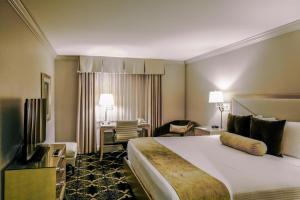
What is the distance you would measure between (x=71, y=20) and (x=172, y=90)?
379cm

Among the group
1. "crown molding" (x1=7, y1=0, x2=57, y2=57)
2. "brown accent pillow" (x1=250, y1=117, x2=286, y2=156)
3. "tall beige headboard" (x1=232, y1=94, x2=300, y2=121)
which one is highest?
"crown molding" (x1=7, y1=0, x2=57, y2=57)

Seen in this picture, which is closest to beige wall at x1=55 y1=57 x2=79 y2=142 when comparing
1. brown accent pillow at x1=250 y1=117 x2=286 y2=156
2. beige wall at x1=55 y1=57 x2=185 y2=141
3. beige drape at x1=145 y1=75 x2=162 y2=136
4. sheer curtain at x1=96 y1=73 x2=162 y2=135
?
beige wall at x1=55 y1=57 x2=185 y2=141

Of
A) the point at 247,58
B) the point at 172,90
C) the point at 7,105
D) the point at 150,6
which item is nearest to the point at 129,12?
the point at 150,6

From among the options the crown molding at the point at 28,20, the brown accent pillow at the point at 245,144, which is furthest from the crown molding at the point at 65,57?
the brown accent pillow at the point at 245,144

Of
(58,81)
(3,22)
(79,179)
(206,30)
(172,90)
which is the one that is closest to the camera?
(3,22)

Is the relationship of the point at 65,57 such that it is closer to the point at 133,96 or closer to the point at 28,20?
the point at 133,96

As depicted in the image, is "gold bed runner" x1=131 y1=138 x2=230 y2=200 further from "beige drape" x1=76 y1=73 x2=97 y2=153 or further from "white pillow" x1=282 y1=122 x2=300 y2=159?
"beige drape" x1=76 y1=73 x2=97 y2=153

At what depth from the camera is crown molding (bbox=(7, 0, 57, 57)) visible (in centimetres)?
236


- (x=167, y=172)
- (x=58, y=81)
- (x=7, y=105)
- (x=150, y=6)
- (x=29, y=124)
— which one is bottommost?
(x=167, y=172)

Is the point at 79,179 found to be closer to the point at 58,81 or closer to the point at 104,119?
the point at 104,119

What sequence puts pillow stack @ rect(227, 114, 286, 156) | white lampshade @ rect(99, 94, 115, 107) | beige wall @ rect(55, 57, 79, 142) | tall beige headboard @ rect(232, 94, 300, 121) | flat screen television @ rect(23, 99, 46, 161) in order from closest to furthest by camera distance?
1. flat screen television @ rect(23, 99, 46, 161)
2. pillow stack @ rect(227, 114, 286, 156)
3. tall beige headboard @ rect(232, 94, 300, 121)
4. white lampshade @ rect(99, 94, 115, 107)
5. beige wall @ rect(55, 57, 79, 142)

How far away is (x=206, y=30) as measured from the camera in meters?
3.41

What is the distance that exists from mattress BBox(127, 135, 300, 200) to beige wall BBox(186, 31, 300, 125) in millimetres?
1205

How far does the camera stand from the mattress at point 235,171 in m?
1.84
